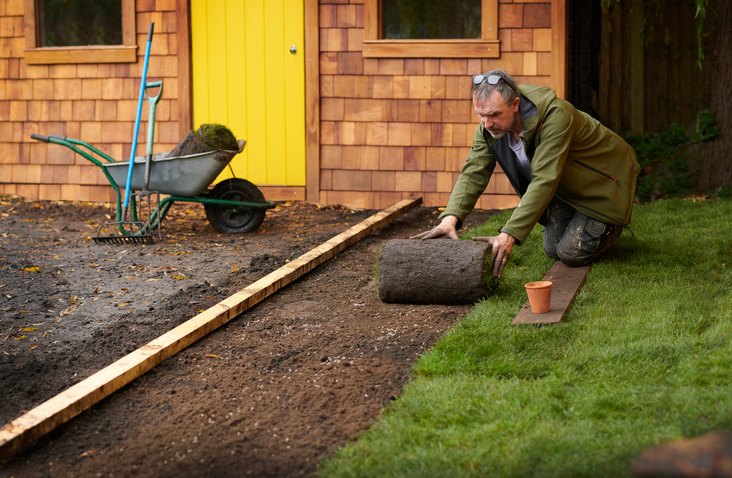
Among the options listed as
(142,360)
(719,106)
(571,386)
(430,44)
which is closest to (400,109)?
(430,44)

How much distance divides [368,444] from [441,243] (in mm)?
2132

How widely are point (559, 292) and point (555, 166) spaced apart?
709mm

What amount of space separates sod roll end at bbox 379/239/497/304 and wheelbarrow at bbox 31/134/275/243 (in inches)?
110

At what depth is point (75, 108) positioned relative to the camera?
10.2 metres

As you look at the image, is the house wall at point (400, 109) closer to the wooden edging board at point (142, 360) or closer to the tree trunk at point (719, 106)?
the tree trunk at point (719, 106)

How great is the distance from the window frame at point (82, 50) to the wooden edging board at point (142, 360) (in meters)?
3.83

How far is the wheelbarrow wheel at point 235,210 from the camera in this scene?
27.5ft

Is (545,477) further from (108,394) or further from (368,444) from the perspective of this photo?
(108,394)

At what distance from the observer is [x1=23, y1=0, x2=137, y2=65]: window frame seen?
9875mm

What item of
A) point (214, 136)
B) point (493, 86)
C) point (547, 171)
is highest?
point (493, 86)

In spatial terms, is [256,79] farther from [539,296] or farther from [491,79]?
[539,296]

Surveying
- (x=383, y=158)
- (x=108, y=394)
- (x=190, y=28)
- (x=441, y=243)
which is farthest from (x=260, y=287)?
(x=190, y=28)

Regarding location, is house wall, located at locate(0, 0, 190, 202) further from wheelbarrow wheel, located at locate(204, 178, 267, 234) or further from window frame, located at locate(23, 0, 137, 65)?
wheelbarrow wheel, located at locate(204, 178, 267, 234)

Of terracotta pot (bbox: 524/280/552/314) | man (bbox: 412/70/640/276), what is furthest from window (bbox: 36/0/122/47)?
terracotta pot (bbox: 524/280/552/314)
